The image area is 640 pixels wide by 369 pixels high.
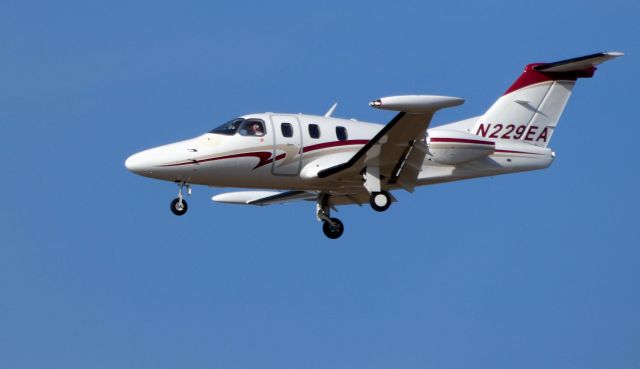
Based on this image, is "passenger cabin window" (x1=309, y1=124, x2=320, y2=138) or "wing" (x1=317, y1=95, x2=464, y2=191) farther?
"passenger cabin window" (x1=309, y1=124, x2=320, y2=138)

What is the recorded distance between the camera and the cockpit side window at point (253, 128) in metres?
29.0

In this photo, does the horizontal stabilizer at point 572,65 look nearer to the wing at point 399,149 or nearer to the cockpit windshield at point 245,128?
the wing at point 399,149

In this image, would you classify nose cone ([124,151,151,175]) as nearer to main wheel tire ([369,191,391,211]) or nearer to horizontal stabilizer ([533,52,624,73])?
main wheel tire ([369,191,391,211])

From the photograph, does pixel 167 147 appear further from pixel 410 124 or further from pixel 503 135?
pixel 503 135

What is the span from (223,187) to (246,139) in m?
1.45

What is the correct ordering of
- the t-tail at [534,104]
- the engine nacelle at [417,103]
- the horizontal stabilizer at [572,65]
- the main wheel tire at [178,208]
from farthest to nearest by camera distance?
the t-tail at [534,104]
the horizontal stabilizer at [572,65]
the main wheel tire at [178,208]
the engine nacelle at [417,103]

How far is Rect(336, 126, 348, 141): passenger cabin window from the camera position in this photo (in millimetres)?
29625

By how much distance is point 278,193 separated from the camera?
3322cm

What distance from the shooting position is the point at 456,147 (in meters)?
29.6

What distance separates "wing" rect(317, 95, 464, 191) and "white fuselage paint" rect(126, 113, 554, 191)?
452 millimetres

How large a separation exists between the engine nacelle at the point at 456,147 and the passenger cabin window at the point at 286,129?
3.50 m

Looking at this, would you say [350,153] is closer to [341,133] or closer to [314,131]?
[341,133]

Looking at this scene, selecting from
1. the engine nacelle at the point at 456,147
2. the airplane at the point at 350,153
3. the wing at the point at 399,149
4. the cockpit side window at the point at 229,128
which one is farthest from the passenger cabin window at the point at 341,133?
the cockpit side window at the point at 229,128

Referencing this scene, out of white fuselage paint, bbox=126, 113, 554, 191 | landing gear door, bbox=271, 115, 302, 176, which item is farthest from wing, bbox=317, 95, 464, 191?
landing gear door, bbox=271, 115, 302, 176
